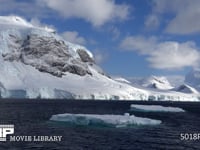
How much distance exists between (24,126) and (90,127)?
11.7 meters

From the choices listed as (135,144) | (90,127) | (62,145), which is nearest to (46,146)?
(62,145)

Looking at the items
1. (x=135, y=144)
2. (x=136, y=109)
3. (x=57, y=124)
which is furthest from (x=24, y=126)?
(x=136, y=109)

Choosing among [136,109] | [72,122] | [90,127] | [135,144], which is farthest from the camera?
[136,109]

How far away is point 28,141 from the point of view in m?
57.8

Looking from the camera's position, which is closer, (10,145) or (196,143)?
(10,145)

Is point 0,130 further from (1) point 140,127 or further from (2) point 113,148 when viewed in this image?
(1) point 140,127

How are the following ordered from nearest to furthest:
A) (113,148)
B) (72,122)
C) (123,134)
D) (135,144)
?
(113,148)
(135,144)
(123,134)
(72,122)

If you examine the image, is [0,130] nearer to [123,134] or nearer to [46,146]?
[46,146]

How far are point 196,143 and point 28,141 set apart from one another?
2348cm

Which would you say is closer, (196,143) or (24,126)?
(196,143)

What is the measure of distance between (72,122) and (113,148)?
26265mm

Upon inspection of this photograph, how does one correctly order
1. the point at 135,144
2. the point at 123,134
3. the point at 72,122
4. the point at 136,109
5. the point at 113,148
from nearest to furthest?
the point at 113,148 → the point at 135,144 → the point at 123,134 → the point at 72,122 → the point at 136,109

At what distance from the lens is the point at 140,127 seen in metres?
75.9

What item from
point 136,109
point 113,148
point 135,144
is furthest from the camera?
point 136,109
